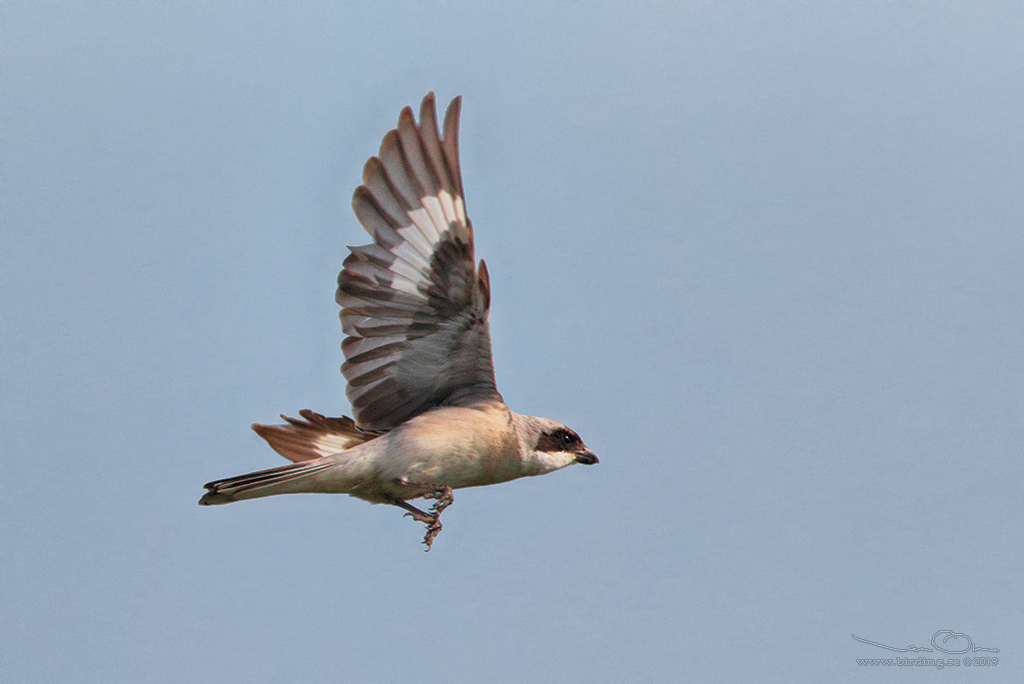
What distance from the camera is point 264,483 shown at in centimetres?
798

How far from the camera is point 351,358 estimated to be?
29.5 ft

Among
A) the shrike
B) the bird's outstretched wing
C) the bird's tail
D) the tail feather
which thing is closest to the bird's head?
the shrike

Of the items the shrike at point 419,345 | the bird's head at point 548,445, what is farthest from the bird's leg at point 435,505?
the bird's head at point 548,445

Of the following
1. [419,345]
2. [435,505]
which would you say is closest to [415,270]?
[419,345]

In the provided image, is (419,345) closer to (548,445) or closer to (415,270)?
(415,270)

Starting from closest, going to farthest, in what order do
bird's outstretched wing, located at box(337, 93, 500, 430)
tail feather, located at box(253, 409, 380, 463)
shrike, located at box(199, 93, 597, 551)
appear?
shrike, located at box(199, 93, 597, 551) → bird's outstretched wing, located at box(337, 93, 500, 430) → tail feather, located at box(253, 409, 380, 463)

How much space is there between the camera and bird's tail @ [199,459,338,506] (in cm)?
793

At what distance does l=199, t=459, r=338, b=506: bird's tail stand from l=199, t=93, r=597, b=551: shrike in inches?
1.3

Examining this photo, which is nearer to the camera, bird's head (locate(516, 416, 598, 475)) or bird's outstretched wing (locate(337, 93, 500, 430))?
bird's outstretched wing (locate(337, 93, 500, 430))

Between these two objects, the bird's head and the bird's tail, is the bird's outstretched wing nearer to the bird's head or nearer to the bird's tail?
the bird's head

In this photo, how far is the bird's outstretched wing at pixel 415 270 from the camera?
8.73 metres

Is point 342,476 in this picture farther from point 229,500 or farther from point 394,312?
point 394,312

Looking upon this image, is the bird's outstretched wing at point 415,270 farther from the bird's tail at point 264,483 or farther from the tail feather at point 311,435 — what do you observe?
the bird's tail at point 264,483

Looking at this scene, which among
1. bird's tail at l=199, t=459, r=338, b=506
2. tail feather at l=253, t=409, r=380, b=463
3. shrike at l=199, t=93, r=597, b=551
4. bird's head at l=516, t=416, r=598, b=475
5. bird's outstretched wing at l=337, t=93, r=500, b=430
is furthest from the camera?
tail feather at l=253, t=409, r=380, b=463
